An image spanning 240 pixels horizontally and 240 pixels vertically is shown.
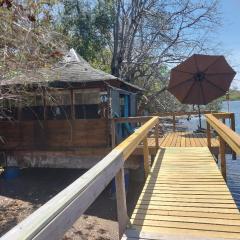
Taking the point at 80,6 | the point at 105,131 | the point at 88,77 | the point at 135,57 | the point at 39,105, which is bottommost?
the point at 105,131

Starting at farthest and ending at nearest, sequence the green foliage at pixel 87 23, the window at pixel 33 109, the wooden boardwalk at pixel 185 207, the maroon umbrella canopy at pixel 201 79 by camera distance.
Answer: the green foliage at pixel 87 23, the window at pixel 33 109, the maroon umbrella canopy at pixel 201 79, the wooden boardwalk at pixel 185 207

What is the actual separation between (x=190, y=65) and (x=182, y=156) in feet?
13.9

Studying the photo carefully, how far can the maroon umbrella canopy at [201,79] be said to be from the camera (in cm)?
1062

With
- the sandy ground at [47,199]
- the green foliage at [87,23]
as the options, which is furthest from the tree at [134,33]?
the sandy ground at [47,199]

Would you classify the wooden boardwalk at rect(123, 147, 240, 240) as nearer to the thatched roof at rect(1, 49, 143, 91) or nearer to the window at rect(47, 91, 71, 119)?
the thatched roof at rect(1, 49, 143, 91)

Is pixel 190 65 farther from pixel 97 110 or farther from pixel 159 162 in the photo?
pixel 159 162

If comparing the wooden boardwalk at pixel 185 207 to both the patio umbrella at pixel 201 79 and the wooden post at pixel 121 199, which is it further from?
the patio umbrella at pixel 201 79

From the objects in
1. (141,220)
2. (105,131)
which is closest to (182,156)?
(105,131)

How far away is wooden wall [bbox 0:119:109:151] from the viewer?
33.9 ft

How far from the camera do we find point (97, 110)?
11.6 m

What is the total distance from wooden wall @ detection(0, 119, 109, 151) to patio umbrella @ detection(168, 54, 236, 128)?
9.27 ft

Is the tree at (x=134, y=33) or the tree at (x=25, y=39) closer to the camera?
the tree at (x=25, y=39)

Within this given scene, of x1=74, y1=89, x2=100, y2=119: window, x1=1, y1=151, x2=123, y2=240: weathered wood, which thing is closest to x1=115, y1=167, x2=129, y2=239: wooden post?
x1=1, y1=151, x2=123, y2=240: weathered wood

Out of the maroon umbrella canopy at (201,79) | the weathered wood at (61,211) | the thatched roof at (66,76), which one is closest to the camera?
the weathered wood at (61,211)
